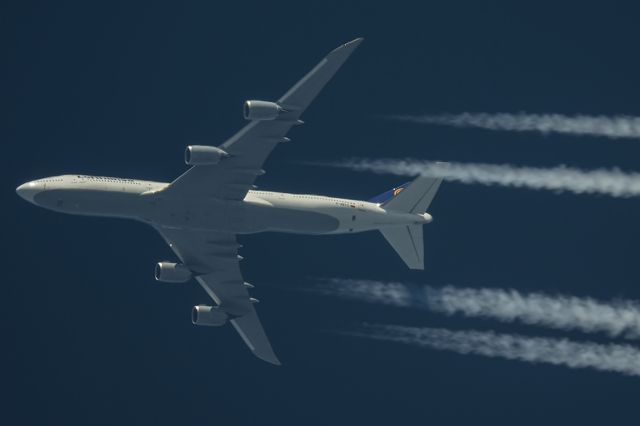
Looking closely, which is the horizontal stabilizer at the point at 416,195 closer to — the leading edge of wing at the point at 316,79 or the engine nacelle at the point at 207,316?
the leading edge of wing at the point at 316,79

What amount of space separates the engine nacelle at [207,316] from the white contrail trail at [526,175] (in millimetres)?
13062

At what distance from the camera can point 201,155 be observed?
79.2 meters

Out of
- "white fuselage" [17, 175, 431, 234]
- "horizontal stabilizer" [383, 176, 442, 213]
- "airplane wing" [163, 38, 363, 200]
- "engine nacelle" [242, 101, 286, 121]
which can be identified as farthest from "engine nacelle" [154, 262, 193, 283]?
"horizontal stabilizer" [383, 176, 442, 213]

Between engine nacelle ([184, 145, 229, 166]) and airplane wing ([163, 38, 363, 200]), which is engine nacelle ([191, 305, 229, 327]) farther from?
engine nacelle ([184, 145, 229, 166])

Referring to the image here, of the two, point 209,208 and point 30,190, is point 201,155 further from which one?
point 30,190

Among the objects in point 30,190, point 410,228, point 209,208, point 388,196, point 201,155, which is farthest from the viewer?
point 388,196

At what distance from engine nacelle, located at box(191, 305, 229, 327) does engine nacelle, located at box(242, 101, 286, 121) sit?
1569 cm

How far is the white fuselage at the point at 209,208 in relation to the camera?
79.8 meters

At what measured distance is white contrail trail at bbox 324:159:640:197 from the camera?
3492 inches

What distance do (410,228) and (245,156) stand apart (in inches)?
477

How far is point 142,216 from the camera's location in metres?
81.9

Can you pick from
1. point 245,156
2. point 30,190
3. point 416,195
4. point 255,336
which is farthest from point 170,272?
point 416,195

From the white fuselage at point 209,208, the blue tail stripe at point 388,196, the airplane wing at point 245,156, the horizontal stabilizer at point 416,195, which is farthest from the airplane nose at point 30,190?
the horizontal stabilizer at point 416,195

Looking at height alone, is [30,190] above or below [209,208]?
above
